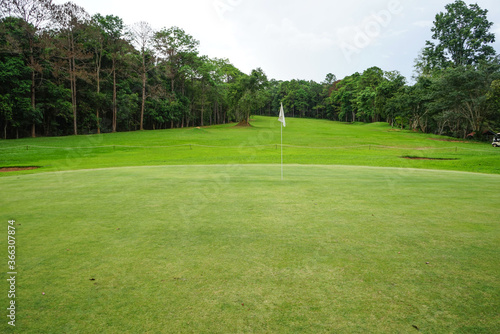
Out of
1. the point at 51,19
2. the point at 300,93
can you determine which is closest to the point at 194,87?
the point at 51,19

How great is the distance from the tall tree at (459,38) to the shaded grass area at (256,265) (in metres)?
71.7

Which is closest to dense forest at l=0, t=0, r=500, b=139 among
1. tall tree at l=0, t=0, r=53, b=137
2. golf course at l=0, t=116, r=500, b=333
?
tall tree at l=0, t=0, r=53, b=137

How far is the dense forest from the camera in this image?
35.8 metres

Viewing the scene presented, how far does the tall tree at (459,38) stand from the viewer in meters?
65.1

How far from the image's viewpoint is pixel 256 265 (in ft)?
10.5

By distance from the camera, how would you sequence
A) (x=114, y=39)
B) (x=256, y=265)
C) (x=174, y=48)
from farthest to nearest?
(x=174, y=48) < (x=114, y=39) < (x=256, y=265)

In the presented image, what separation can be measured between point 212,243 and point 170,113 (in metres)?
58.1

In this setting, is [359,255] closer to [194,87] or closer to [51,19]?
[51,19]

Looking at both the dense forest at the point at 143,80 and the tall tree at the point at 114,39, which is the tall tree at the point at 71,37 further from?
the tall tree at the point at 114,39

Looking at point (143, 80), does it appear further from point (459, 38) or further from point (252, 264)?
point (459, 38)

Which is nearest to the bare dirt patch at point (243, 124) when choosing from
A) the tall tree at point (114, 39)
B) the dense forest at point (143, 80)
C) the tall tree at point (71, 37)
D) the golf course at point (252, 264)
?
the dense forest at point (143, 80)

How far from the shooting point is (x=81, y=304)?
249 cm

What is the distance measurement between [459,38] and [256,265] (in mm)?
85168

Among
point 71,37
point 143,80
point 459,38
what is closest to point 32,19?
point 71,37
